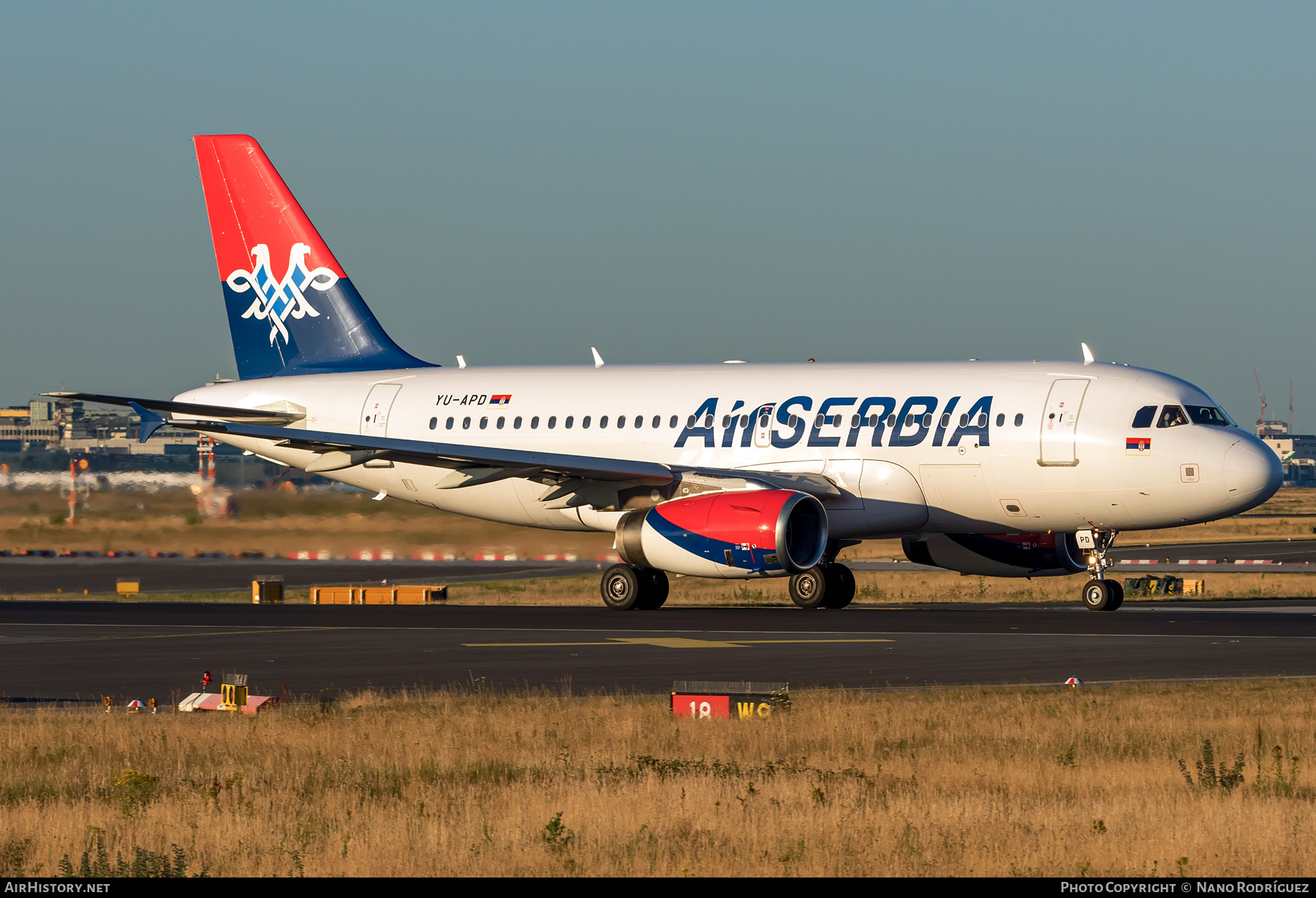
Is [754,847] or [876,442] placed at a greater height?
[876,442]

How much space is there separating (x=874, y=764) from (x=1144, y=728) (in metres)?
3.12

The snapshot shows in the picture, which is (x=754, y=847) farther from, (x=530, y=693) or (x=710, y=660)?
(x=710, y=660)

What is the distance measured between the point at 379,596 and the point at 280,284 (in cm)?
793

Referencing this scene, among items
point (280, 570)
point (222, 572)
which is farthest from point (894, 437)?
point (280, 570)

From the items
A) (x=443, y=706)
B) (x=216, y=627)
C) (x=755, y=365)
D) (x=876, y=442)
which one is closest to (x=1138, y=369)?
(x=876, y=442)

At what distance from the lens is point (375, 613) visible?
34.8 metres

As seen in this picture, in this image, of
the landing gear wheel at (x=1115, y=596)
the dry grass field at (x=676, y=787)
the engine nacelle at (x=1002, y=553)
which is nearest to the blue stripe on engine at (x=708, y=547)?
the engine nacelle at (x=1002, y=553)

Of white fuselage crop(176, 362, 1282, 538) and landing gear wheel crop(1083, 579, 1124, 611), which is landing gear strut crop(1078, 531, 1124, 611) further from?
white fuselage crop(176, 362, 1282, 538)

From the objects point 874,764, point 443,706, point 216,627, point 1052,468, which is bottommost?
point 874,764

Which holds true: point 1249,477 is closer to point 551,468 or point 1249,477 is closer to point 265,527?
point 551,468

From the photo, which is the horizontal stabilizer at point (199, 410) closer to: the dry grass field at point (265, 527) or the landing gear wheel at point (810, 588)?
the dry grass field at point (265, 527)

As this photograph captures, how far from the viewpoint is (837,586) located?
118ft

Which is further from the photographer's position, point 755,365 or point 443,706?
point 755,365

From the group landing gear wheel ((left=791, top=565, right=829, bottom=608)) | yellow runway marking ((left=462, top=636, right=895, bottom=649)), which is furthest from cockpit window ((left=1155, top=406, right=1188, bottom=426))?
yellow runway marking ((left=462, top=636, right=895, bottom=649))
